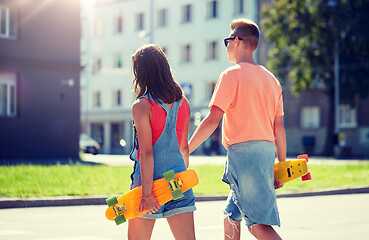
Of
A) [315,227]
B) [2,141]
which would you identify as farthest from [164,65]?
[2,141]

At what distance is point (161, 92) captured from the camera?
431 centimetres

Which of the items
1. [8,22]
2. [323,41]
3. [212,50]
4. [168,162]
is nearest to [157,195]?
[168,162]

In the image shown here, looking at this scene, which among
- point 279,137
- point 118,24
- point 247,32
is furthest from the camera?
point 118,24

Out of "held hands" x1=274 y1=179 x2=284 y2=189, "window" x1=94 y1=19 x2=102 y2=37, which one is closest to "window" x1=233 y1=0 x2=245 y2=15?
"window" x1=94 y1=19 x2=102 y2=37

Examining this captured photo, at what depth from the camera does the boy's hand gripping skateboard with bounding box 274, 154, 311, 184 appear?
456 cm

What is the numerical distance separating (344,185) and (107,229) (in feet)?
25.2

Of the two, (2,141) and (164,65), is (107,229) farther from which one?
(2,141)

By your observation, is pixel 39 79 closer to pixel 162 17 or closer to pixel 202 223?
pixel 202 223

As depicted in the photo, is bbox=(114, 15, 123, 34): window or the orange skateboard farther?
bbox=(114, 15, 123, 34): window

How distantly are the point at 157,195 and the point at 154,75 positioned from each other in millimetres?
772

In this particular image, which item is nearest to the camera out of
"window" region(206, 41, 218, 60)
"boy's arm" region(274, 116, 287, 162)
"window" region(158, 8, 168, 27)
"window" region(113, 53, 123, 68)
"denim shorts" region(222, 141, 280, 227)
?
"denim shorts" region(222, 141, 280, 227)

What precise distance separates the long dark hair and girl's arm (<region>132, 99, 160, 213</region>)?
0.16 m

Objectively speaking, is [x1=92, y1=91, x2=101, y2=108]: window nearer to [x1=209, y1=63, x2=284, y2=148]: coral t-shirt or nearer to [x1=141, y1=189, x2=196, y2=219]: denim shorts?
[x1=209, y1=63, x2=284, y2=148]: coral t-shirt

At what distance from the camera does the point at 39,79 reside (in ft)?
87.0
